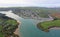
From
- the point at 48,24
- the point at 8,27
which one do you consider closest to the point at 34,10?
the point at 48,24

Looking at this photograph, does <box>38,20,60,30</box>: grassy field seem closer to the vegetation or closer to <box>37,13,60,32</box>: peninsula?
<box>37,13,60,32</box>: peninsula

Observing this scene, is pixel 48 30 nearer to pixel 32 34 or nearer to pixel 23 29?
pixel 32 34

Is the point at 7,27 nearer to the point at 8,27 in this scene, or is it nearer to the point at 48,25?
the point at 8,27

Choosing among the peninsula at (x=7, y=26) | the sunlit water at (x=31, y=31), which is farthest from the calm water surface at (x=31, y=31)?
the peninsula at (x=7, y=26)

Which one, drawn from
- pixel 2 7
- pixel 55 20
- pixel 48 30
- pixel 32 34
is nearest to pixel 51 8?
pixel 55 20

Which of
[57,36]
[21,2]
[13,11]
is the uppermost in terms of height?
[21,2]

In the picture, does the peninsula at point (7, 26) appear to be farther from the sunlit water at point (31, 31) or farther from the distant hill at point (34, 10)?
the distant hill at point (34, 10)

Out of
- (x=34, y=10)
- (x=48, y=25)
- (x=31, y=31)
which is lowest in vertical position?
(x=31, y=31)

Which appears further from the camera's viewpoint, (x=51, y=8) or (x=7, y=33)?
(x=51, y=8)

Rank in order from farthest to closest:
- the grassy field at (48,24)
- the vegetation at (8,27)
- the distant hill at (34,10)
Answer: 1. the distant hill at (34,10)
2. the grassy field at (48,24)
3. the vegetation at (8,27)

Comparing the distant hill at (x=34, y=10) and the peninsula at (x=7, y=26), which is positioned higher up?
the distant hill at (x=34, y=10)

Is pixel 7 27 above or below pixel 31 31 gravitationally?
above
